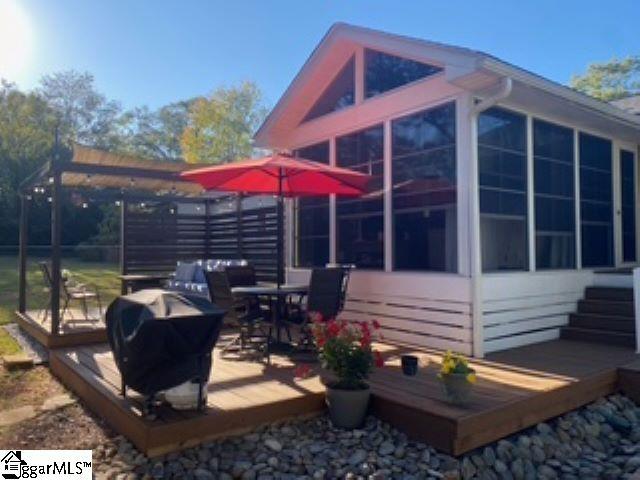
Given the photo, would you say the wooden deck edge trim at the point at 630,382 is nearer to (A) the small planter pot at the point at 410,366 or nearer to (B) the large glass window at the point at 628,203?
(A) the small planter pot at the point at 410,366

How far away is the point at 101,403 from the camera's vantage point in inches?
159

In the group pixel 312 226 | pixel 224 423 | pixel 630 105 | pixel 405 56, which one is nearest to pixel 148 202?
pixel 312 226

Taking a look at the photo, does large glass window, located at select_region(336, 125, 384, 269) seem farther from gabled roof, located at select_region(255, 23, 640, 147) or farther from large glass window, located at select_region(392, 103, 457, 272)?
gabled roof, located at select_region(255, 23, 640, 147)

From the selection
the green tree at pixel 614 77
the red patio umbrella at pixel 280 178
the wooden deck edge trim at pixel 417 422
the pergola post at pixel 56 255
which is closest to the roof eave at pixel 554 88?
the red patio umbrella at pixel 280 178

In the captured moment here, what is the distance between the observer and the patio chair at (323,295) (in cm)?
504

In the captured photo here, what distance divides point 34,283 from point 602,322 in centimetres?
1303

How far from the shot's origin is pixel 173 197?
983 centimetres

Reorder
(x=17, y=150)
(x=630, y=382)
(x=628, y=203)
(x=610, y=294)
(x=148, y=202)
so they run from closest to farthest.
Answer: (x=630, y=382), (x=610, y=294), (x=628, y=203), (x=148, y=202), (x=17, y=150)

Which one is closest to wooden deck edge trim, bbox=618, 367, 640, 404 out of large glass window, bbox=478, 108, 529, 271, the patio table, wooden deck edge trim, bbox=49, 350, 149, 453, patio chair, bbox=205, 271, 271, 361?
large glass window, bbox=478, 108, 529, 271

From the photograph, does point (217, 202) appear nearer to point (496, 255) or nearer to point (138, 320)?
point (496, 255)

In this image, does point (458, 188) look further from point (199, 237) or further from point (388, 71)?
point (199, 237)

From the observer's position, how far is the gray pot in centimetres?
370

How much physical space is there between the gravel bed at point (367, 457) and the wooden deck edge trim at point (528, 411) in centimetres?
8

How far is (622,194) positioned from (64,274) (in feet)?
27.5
